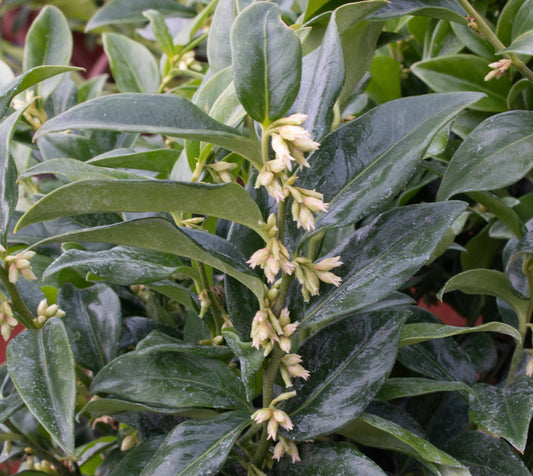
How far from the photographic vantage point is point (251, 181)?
45 centimetres

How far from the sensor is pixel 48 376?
1.40ft

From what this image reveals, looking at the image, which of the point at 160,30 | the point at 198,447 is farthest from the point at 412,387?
the point at 160,30

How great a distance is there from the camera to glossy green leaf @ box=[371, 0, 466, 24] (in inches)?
19.2

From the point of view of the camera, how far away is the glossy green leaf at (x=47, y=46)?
66 cm

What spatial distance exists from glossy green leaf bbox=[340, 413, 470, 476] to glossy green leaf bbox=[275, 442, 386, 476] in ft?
0.08

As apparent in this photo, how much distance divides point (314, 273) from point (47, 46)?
452 millimetres

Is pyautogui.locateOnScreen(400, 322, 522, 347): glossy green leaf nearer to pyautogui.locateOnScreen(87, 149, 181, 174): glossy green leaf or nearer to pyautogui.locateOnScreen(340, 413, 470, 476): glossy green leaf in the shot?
pyautogui.locateOnScreen(340, 413, 470, 476): glossy green leaf

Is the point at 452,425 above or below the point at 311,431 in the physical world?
below

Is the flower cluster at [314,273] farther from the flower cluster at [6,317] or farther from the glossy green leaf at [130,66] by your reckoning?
the glossy green leaf at [130,66]

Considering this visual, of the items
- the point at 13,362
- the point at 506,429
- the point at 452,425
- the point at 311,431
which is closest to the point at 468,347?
the point at 452,425

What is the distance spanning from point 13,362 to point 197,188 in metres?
0.22

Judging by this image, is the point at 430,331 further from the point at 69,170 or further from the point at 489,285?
the point at 69,170

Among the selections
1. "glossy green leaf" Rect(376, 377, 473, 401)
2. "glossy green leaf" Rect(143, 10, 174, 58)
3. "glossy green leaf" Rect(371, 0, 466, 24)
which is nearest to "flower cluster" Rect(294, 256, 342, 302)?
"glossy green leaf" Rect(376, 377, 473, 401)

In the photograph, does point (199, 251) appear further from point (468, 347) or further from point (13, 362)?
point (468, 347)
